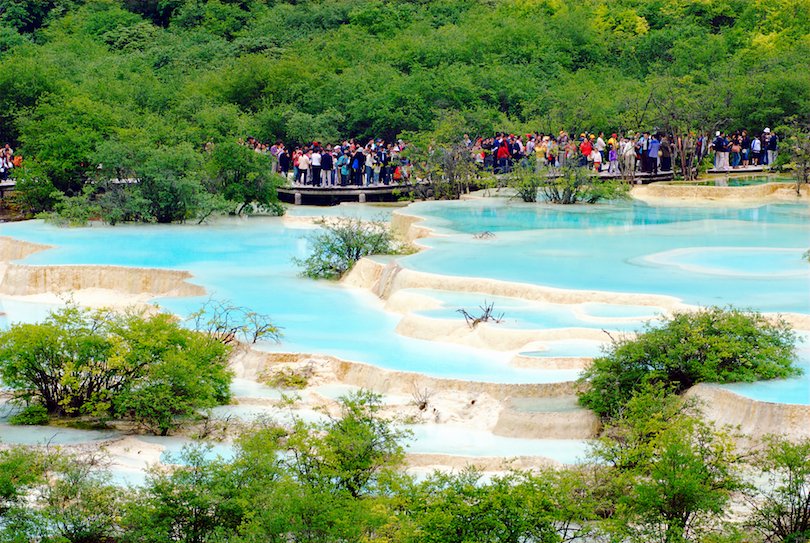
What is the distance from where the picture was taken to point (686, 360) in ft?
52.0

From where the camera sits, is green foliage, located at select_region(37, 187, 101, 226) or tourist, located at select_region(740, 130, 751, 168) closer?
green foliage, located at select_region(37, 187, 101, 226)

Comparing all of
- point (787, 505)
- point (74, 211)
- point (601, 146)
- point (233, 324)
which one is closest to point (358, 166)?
point (601, 146)

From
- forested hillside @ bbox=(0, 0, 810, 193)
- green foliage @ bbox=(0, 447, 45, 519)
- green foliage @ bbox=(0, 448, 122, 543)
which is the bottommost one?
green foliage @ bbox=(0, 448, 122, 543)

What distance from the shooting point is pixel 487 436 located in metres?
16.3

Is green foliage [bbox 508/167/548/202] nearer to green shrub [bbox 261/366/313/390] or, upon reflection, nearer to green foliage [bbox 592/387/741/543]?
green shrub [bbox 261/366/313/390]

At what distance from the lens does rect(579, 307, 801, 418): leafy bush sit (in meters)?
15.6

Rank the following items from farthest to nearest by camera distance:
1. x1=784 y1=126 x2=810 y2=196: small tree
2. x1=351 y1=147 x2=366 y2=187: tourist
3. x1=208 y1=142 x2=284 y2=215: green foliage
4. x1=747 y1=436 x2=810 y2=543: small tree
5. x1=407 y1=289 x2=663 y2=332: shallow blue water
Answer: x1=351 y1=147 x2=366 y2=187: tourist → x1=784 y1=126 x2=810 y2=196: small tree → x1=208 y1=142 x2=284 y2=215: green foliage → x1=407 y1=289 x2=663 y2=332: shallow blue water → x1=747 y1=436 x2=810 y2=543: small tree

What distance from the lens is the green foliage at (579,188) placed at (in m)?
32.8

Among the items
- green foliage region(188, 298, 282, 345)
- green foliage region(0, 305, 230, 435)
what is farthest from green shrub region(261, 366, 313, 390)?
green foliage region(0, 305, 230, 435)

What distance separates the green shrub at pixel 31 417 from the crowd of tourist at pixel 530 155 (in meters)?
18.6

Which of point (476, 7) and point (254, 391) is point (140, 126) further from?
point (476, 7)

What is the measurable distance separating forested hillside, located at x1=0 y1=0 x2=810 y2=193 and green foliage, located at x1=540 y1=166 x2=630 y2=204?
3800 millimetres

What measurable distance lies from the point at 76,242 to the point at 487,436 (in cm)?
1429

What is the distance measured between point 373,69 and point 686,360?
99.3 ft
